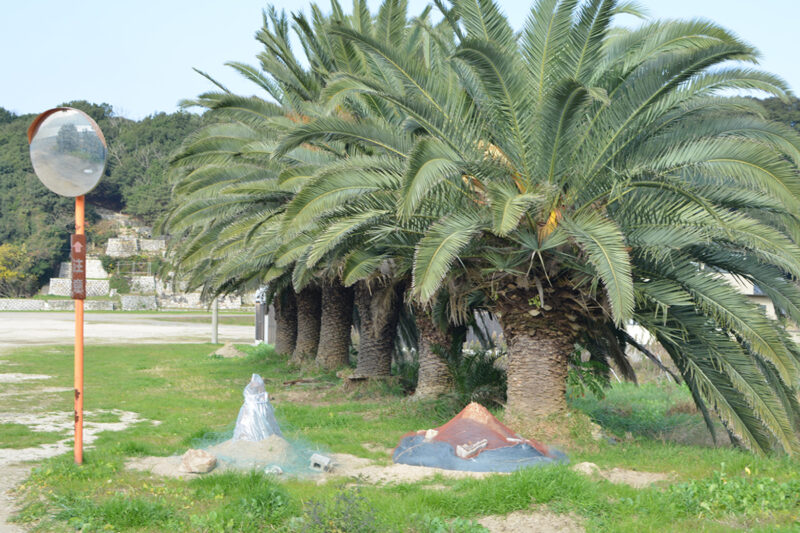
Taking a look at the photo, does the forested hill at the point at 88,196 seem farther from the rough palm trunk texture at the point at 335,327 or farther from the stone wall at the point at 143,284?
the rough palm trunk texture at the point at 335,327

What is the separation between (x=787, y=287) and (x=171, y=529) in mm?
7060

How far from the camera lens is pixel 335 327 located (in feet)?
55.0

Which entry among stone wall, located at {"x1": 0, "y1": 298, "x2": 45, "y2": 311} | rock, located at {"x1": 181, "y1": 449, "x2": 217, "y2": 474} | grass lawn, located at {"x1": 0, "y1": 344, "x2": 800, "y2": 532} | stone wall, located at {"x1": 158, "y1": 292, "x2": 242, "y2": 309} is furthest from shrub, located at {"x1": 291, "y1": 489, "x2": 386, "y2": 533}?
stone wall, located at {"x1": 158, "y1": 292, "x2": 242, "y2": 309}

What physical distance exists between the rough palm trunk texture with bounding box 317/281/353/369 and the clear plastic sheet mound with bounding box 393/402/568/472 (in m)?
8.68

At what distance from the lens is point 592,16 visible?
25.9 ft

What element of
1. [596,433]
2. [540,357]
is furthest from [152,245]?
[596,433]

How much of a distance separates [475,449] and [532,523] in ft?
6.17

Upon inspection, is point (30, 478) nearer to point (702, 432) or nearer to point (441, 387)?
point (441, 387)

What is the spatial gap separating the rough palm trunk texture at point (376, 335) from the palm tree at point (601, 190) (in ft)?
15.5

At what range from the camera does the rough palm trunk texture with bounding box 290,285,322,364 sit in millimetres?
18609

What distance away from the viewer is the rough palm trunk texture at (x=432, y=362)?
11695 millimetres

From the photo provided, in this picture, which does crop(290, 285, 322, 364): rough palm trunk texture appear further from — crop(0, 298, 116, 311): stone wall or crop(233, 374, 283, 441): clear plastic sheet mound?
crop(0, 298, 116, 311): stone wall

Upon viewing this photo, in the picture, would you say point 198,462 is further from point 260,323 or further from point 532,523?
point 260,323

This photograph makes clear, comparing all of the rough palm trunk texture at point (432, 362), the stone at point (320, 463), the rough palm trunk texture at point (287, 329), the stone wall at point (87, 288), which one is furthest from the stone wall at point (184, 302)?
the stone at point (320, 463)
